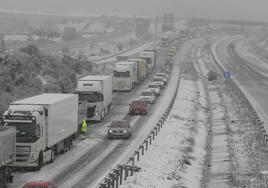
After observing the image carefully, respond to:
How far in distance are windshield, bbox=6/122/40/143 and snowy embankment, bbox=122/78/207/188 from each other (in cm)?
497

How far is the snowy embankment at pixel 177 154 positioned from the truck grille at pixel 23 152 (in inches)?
193

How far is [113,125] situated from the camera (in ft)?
151

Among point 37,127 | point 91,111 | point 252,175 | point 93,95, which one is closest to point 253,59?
point 93,95

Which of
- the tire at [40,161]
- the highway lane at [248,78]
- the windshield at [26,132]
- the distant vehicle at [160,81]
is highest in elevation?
the windshield at [26,132]

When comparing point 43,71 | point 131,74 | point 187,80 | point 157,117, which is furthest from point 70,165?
point 187,80

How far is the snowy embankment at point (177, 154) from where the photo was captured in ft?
107

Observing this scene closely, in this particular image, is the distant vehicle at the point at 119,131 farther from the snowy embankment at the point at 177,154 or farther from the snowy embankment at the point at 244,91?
the snowy embankment at the point at 244,91

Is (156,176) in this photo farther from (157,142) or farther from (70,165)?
(157,142)

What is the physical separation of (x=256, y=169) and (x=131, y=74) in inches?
1730

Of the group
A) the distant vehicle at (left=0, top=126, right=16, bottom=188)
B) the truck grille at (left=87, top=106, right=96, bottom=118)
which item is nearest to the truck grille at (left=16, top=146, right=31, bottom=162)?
the distant vehicle at (left=0, top=126, right=16, bottom=188)

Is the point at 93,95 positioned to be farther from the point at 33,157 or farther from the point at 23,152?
the point at 23,152

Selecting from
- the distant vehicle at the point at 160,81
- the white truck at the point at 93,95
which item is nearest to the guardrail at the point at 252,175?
the distant vehicle at the point at 160,81

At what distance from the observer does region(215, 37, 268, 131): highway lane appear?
7032 cm

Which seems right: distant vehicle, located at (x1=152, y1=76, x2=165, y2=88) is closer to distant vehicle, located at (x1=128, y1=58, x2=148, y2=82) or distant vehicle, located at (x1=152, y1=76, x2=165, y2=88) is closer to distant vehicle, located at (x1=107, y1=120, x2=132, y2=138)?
distant vehicle, located at (x1=128, y1=58, x2=148, y2=82)
